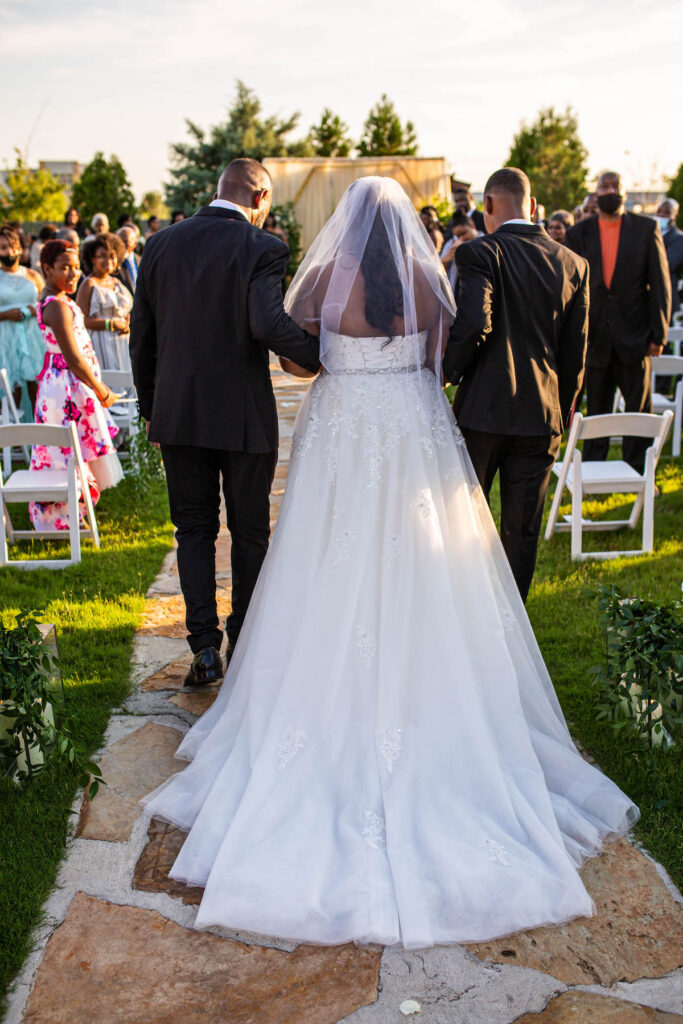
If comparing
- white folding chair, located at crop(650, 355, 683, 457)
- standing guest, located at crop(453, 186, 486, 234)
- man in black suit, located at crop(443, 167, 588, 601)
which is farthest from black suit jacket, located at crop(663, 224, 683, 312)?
man in black suit, located at crop(443, 167, 588, 601)

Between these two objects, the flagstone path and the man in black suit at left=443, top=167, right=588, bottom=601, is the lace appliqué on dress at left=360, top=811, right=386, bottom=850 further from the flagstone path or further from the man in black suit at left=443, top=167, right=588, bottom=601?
the man in black suit at left=443, top=167, right=588, bottom=601

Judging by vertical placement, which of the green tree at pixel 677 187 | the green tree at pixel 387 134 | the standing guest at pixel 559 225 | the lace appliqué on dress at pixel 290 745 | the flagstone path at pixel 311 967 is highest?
the green tree at pixel 387 134

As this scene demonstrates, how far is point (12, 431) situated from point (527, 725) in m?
3.73

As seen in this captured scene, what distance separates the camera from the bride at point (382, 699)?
248 centimetres

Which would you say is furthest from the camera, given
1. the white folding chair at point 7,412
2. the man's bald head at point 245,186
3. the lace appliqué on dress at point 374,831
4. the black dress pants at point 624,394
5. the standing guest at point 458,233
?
the standing guest at point 458,233

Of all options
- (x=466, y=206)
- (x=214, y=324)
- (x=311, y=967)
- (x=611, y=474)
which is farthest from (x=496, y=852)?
(x=466, y=206)

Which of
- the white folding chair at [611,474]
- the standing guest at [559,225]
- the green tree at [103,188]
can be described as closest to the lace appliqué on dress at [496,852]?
the white folding chair at [611,474]

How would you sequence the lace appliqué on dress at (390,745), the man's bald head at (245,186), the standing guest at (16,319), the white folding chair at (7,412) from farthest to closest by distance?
the standing guest at (16,319) < the white folding chair at (7,412) < the man's bald head at (245,186) < the lace appliqué on dress at (390,745)

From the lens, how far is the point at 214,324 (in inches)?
142

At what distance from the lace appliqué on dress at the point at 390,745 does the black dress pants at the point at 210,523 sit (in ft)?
4.44

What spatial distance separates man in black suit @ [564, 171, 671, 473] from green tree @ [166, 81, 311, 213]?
21376mm

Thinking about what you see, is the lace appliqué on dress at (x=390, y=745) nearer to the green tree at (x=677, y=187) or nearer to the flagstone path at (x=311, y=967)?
the flagstone path at (x=311, y=967)

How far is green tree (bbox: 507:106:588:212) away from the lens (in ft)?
86.1

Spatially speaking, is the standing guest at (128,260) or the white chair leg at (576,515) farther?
the standing guest at (128,260)
